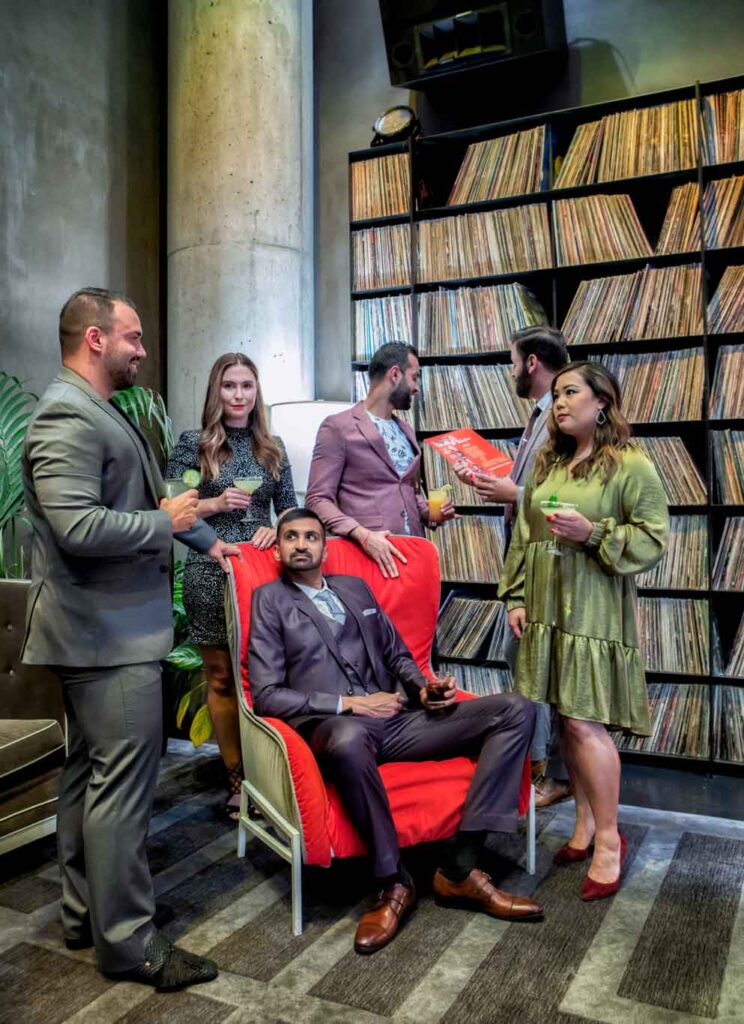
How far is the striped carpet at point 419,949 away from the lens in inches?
74.9

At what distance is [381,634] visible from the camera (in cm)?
278

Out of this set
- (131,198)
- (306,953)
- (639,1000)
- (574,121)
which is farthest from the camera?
(131,198)

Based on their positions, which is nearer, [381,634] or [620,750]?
[381,634]

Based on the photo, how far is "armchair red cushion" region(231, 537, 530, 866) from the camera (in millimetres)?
2221

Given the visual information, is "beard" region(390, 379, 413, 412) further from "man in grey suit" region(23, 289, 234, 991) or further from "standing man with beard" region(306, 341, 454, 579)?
"man in grey suit" region(23, 289, 234, 991)

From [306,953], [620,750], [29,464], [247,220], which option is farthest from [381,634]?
[247,220]

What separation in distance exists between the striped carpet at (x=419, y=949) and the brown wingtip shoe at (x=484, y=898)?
0.03 meters

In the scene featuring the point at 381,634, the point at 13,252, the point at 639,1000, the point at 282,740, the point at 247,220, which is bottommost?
the point at 639,1000

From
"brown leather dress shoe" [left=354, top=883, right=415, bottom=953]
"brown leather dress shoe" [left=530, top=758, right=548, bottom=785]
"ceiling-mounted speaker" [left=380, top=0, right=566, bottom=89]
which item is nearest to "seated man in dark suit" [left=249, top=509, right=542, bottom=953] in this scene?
"brown leather dress shoe" [left=354, top=883, right=415, bottom=953]

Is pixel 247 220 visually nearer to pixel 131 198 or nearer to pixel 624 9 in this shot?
pixel 131 198

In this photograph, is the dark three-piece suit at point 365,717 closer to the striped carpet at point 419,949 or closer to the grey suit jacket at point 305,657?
the grey suit jacket at point 305,657

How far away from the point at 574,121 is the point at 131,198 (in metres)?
2.34

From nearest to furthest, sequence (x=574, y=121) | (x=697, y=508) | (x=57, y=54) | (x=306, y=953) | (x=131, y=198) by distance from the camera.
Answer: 1. (x=306, y=953)
2. (x=697, y=508)
3. (x=574, y=121)
4. (x=57, y=54)
5. (x=131, y=198)

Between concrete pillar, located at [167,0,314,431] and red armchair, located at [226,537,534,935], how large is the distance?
184 cm
